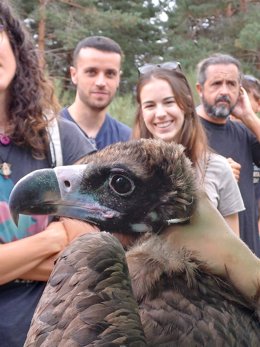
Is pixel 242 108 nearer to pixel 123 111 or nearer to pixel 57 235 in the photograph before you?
pixel 57 235

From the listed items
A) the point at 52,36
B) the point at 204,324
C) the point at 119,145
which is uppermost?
the point at 52,36

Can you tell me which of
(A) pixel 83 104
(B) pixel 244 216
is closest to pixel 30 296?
(B) pixel 244 216

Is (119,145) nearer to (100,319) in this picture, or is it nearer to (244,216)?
(100,319)

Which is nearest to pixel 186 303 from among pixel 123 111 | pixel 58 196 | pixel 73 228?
pixel 58 196

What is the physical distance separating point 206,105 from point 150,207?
3.48 m

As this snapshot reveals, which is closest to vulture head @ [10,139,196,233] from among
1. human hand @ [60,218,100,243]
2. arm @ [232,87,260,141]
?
human hand @ [60,218,100,243]

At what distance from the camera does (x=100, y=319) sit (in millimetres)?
2330

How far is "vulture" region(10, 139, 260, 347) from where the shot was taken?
7.88 ft

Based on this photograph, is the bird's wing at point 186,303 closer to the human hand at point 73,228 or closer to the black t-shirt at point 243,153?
the human hand at point 73,228

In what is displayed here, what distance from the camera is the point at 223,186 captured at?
429 centimetres

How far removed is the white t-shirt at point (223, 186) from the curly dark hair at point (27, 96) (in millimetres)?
1132

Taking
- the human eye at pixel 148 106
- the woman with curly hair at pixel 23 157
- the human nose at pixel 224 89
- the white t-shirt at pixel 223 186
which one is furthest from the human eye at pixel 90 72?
the woman with curly hair at pixel 23 157

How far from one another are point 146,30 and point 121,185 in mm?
22158

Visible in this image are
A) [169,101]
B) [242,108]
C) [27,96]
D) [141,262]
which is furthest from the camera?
[242,108]
